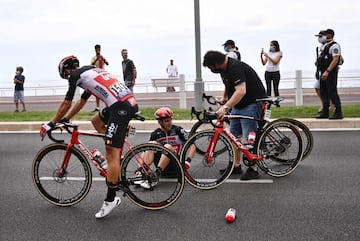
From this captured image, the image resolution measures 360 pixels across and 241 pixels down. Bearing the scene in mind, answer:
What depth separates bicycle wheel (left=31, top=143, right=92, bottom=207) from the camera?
19.2ft

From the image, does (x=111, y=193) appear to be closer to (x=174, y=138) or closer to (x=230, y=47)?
(x=174, y=138)

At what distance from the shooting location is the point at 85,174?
5.88m

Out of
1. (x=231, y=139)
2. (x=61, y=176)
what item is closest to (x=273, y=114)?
(x=231, y=139)

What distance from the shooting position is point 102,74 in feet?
18.0

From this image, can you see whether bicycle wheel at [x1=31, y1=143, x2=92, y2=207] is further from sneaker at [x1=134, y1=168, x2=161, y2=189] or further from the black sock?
sneaker at [x1=134, y1=168, x2=161, y2=189]

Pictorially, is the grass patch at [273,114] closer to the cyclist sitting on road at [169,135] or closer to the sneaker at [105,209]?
the cyclist sitting on road at [169,135]

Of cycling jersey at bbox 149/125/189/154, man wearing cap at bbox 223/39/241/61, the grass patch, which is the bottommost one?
the grass patch

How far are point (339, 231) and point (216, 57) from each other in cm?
268

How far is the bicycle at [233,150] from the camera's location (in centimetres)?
644

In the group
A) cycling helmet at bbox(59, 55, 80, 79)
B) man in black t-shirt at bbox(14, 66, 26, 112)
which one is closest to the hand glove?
cycling helmet at bbox(59, 55, 80, 79)

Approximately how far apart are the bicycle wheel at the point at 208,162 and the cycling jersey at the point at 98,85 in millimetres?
1350

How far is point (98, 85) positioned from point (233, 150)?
206 centimetres

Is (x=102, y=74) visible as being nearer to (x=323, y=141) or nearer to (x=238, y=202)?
(x=238, y=202)

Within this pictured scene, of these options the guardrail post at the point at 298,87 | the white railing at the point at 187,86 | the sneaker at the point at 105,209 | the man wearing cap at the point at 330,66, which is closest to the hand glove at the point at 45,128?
the sneaker at the point at 105,209
